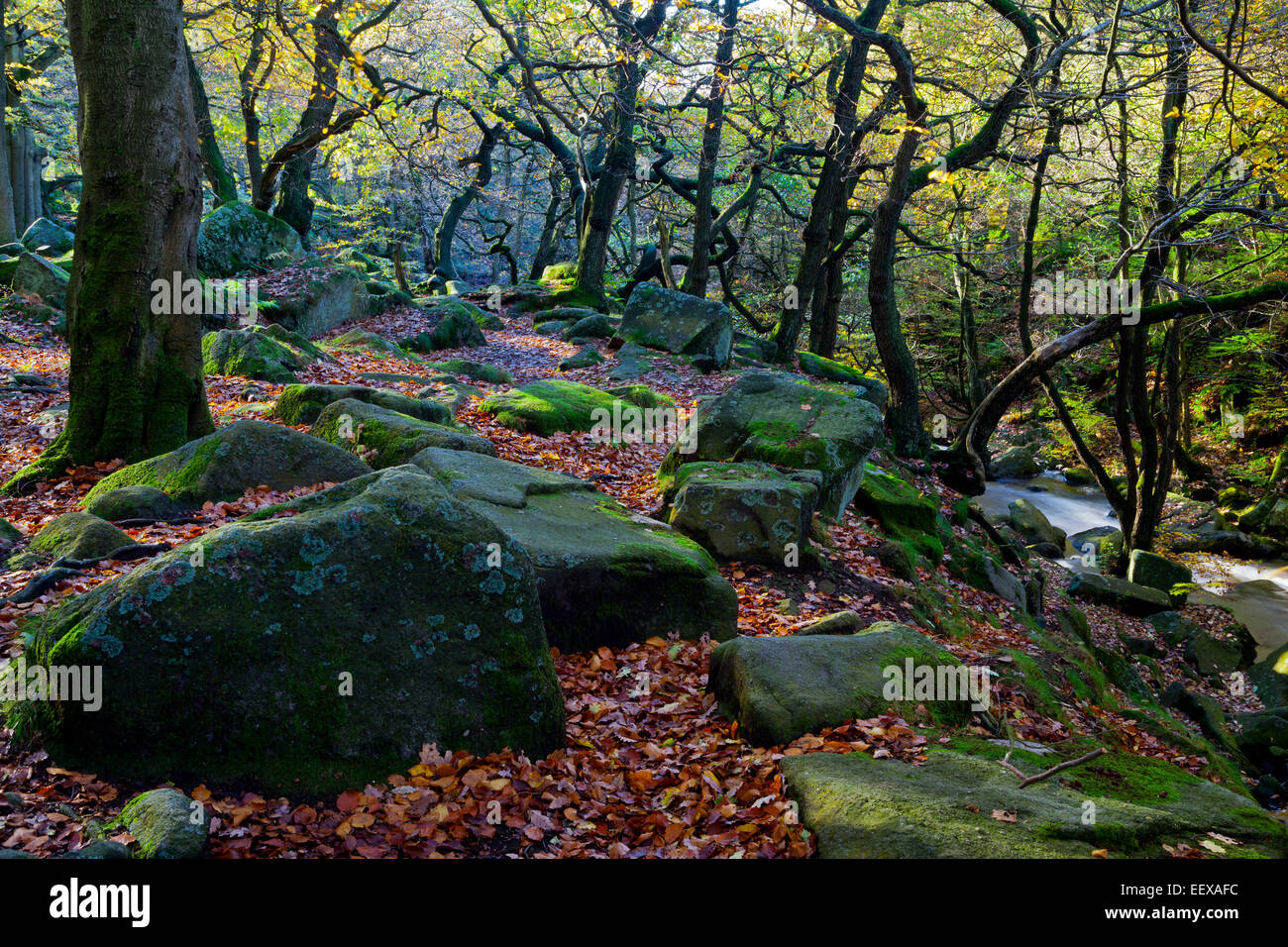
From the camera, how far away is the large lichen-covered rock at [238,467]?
6.87m

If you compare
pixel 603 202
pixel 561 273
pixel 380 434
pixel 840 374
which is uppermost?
pixel 603 202

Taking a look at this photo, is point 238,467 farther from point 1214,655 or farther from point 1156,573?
point 1156,573

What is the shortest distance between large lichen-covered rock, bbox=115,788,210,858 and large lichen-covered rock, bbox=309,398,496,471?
465 centimetres

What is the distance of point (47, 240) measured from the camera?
19.7 metres

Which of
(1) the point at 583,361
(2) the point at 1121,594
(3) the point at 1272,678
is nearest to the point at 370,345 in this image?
(1) the point at 583,361

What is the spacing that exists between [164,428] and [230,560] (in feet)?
16.0

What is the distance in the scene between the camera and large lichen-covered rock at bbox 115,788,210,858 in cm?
315

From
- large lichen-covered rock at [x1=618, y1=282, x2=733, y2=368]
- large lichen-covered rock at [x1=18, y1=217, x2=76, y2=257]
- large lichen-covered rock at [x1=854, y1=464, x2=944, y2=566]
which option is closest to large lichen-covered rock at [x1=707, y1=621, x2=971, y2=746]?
large lichen-covered rock at [x1=854, y1=464, x2=944, y2=566]

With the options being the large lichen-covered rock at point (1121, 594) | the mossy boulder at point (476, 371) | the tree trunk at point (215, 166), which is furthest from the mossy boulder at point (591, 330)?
the large lichen-covered rock at point (1121, 594)

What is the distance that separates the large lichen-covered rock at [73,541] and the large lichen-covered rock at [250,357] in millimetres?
6313

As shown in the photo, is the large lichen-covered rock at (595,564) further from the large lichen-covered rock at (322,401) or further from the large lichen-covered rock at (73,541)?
the large lichen-covered rock at (322,401)

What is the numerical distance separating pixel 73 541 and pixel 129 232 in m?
3.37

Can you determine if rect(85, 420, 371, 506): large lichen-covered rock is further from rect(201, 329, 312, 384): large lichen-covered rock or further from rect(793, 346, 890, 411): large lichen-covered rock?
rect(793, 346, 890, 411): large lichen-covered rock

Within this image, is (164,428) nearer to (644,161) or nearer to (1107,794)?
(1107,794)
